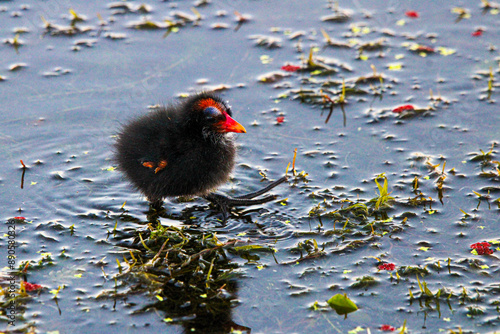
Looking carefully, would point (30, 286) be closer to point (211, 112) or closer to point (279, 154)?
point (211, 112)

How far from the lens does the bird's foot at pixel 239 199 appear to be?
19.6 feet

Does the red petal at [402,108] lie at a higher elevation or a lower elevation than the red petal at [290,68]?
lower

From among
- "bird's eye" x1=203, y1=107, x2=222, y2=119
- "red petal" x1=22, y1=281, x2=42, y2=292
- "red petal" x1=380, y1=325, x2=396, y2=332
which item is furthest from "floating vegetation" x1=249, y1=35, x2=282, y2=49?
"red petal" x1=380, y1=325, x2=396, y2=332

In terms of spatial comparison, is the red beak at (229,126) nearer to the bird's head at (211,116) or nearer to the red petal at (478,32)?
the bird's head at (211,116)

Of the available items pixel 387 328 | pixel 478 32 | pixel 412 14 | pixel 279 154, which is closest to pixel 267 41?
pixel 412 14

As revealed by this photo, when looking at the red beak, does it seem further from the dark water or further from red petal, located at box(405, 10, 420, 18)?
red petal, located at box(405, 10, 420, 18)

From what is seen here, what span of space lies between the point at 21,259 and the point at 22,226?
50 centimetres

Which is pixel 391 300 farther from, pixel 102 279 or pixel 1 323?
pixel 1 323

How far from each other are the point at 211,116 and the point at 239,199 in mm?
871

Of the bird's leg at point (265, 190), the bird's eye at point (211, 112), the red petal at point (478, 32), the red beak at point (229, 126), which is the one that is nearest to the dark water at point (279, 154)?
the red petal at point (478, 32)

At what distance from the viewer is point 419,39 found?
8.88 metres

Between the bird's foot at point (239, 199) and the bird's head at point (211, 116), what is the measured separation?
628 millimetres

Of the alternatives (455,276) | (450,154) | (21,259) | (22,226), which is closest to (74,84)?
(22,226)

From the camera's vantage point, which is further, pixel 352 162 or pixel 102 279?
pixel 352 162
